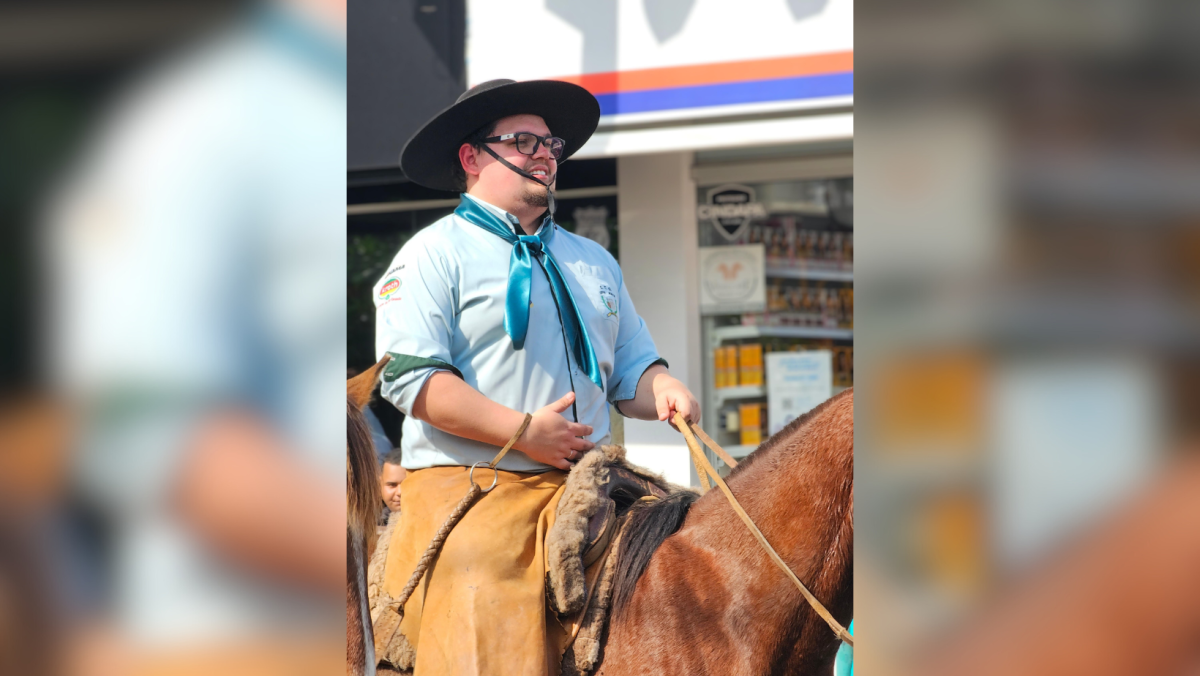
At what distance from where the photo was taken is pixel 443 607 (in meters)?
2.29

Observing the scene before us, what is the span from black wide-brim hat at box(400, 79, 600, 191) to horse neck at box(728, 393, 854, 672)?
126cm

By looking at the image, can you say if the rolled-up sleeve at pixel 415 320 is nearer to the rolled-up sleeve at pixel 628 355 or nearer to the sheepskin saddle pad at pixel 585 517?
the sheepskin saddle pad at pixel 585 517

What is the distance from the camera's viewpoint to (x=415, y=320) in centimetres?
242

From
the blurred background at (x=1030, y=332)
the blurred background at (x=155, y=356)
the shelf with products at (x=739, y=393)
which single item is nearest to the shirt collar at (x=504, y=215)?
the blurred background at (x=155, y=356)

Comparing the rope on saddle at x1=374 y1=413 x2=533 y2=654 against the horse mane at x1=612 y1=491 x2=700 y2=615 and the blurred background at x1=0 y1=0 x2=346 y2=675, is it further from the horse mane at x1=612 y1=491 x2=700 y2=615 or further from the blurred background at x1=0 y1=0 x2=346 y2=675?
the blurred background at x1=0 y1=0 x2=346 y2=675

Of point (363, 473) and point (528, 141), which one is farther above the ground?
point (528, 141)

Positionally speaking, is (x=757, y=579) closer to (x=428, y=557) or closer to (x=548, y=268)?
(x=428, y=557)

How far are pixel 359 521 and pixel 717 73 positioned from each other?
4413 millimetres

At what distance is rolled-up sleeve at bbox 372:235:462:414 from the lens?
7.77 ft

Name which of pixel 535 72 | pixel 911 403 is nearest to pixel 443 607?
pixel 911 403

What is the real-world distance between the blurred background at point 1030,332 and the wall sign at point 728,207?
619 centimetres

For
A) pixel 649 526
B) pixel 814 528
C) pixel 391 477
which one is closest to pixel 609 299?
pixel 649 526

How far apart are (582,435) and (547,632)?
51cm

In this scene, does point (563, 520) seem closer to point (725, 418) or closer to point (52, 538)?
point (52, 538)
